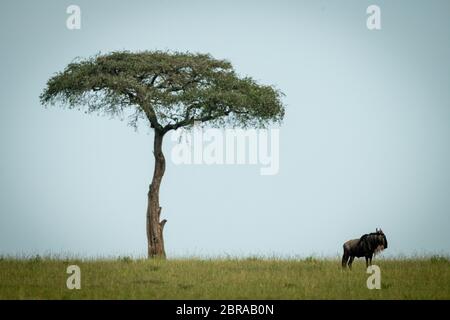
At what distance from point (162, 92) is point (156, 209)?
19.7ft

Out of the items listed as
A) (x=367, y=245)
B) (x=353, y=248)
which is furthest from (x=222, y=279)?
(x=367, y=245)

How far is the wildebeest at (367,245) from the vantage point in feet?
110

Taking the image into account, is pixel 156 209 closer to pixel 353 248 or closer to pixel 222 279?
pixel 222 279

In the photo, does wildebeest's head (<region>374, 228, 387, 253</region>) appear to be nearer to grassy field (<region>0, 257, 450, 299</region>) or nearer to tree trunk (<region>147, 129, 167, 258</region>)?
grassy field (<region>0, 257, 450, 299</region>)

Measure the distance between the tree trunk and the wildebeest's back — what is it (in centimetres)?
1171

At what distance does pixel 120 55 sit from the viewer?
43.9m

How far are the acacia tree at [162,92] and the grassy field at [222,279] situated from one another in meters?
6.73

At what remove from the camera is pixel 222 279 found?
32.2 metres

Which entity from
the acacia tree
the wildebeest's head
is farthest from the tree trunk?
the wildebeest's head

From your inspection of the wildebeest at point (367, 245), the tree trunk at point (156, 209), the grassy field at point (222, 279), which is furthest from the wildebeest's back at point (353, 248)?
the tree trunk at point (156, 209)

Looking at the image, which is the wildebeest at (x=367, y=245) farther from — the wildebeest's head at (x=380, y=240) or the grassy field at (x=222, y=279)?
the grassy field at (x=222, y=279)
